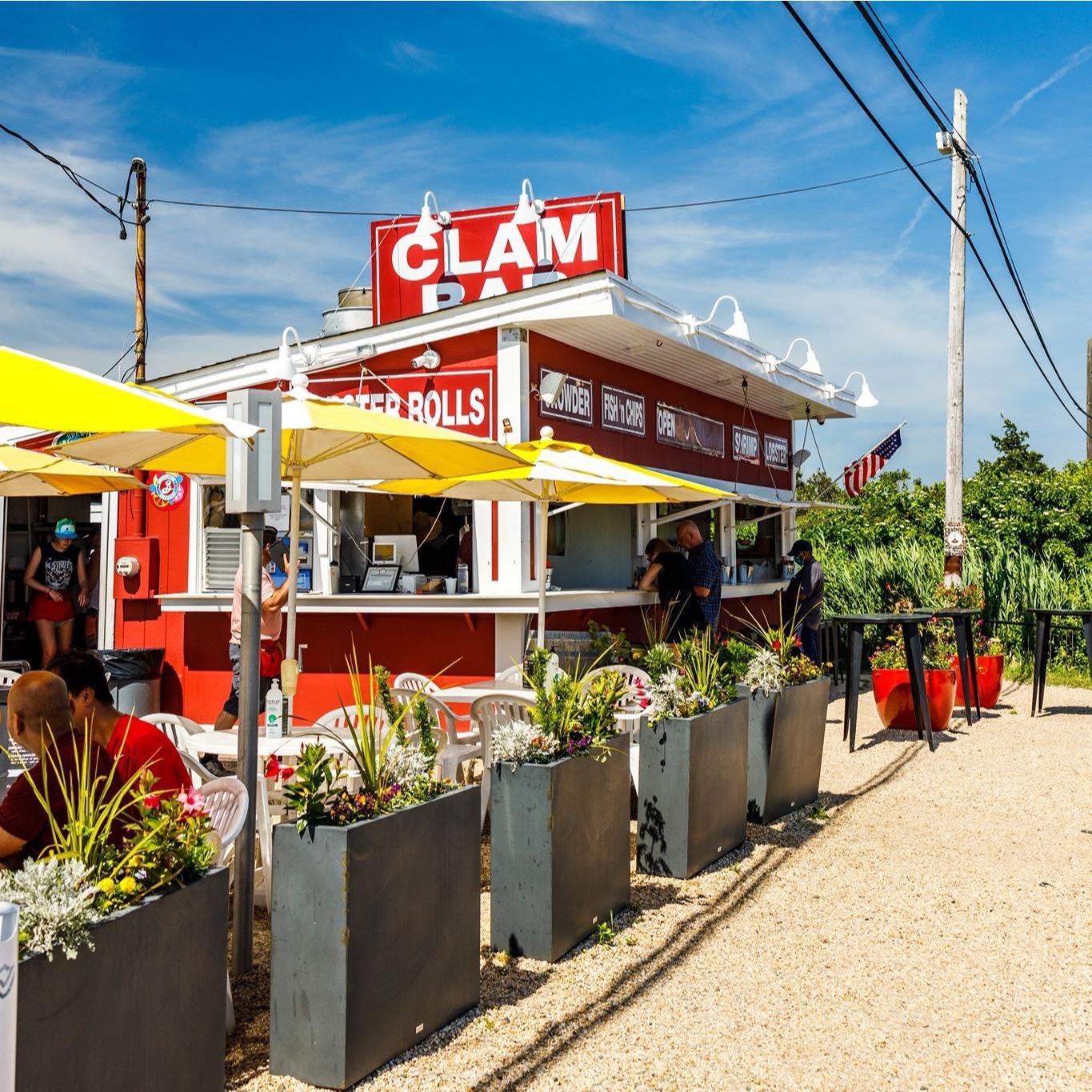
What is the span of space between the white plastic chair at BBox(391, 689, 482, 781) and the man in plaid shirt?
3830mm

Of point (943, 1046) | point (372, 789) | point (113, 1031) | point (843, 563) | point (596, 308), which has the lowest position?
point (943, 1046)

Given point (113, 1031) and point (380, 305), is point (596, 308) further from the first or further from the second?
point (113, 1031)

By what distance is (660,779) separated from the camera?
18.0ft

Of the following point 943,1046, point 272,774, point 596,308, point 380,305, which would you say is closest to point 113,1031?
point 943,1046

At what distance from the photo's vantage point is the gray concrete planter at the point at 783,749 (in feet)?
21.4

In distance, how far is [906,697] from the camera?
32.7ft

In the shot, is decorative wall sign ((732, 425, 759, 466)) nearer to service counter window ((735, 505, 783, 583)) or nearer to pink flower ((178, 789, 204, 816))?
service counter window ((735, 505, 783, 583))

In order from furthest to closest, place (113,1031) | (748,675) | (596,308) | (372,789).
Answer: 1. (596,308)
2. (748,675)
3. (372,789)
4. (113,1031)

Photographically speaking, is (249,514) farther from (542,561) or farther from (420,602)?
(420,602)

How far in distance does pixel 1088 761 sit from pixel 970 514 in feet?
29.8

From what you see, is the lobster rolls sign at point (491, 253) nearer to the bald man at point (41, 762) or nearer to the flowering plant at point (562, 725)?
the flowering plant at point (562, 725)

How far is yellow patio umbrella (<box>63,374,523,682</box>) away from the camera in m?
5.49

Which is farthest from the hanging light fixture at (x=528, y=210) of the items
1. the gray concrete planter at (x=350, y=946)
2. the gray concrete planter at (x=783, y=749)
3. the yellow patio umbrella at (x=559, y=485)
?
the gray concrete planter at (x=350, y=946)

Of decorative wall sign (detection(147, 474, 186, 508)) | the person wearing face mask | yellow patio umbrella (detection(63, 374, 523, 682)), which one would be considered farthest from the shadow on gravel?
decorative wall sign (detection(147, 474, 186, 508))
